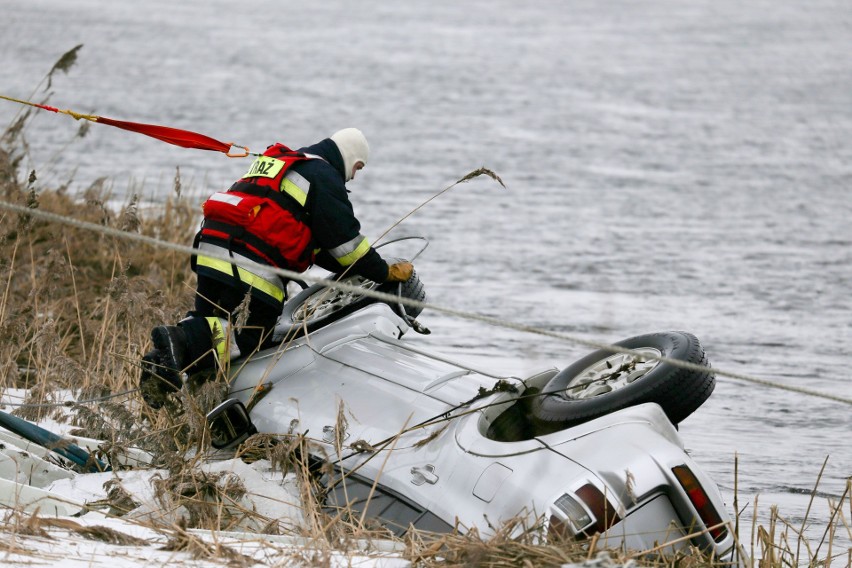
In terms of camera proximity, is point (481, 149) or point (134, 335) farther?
point (481, 149)

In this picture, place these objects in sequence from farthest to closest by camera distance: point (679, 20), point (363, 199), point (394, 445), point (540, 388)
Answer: point (679, 20) → point (363, 199) → point (540, 388) → point (394, 445)

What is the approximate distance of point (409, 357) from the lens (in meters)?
5.23

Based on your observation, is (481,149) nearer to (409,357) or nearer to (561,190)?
(561,190)

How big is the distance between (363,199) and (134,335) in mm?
7190

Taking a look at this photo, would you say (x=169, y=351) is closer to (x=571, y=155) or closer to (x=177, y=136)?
(x=177, y=136)

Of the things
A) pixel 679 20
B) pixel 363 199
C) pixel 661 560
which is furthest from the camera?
pixel 679 20

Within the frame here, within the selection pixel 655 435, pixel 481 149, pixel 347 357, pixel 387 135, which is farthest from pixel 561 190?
pixel 655 435

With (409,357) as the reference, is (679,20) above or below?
below

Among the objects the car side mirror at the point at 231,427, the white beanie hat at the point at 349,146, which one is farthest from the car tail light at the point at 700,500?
the white beanie hat at the point at 349,146

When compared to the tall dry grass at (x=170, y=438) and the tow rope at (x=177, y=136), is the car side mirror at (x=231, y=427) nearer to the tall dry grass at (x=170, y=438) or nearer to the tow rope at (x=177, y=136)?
the tall dry grass at (x=170, y=438)

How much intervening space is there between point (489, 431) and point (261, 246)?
4.41ft

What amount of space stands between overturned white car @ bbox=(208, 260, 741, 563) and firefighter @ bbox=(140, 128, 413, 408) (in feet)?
0.55

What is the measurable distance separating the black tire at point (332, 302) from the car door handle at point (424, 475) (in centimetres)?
126

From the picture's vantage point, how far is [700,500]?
4.19 metres
